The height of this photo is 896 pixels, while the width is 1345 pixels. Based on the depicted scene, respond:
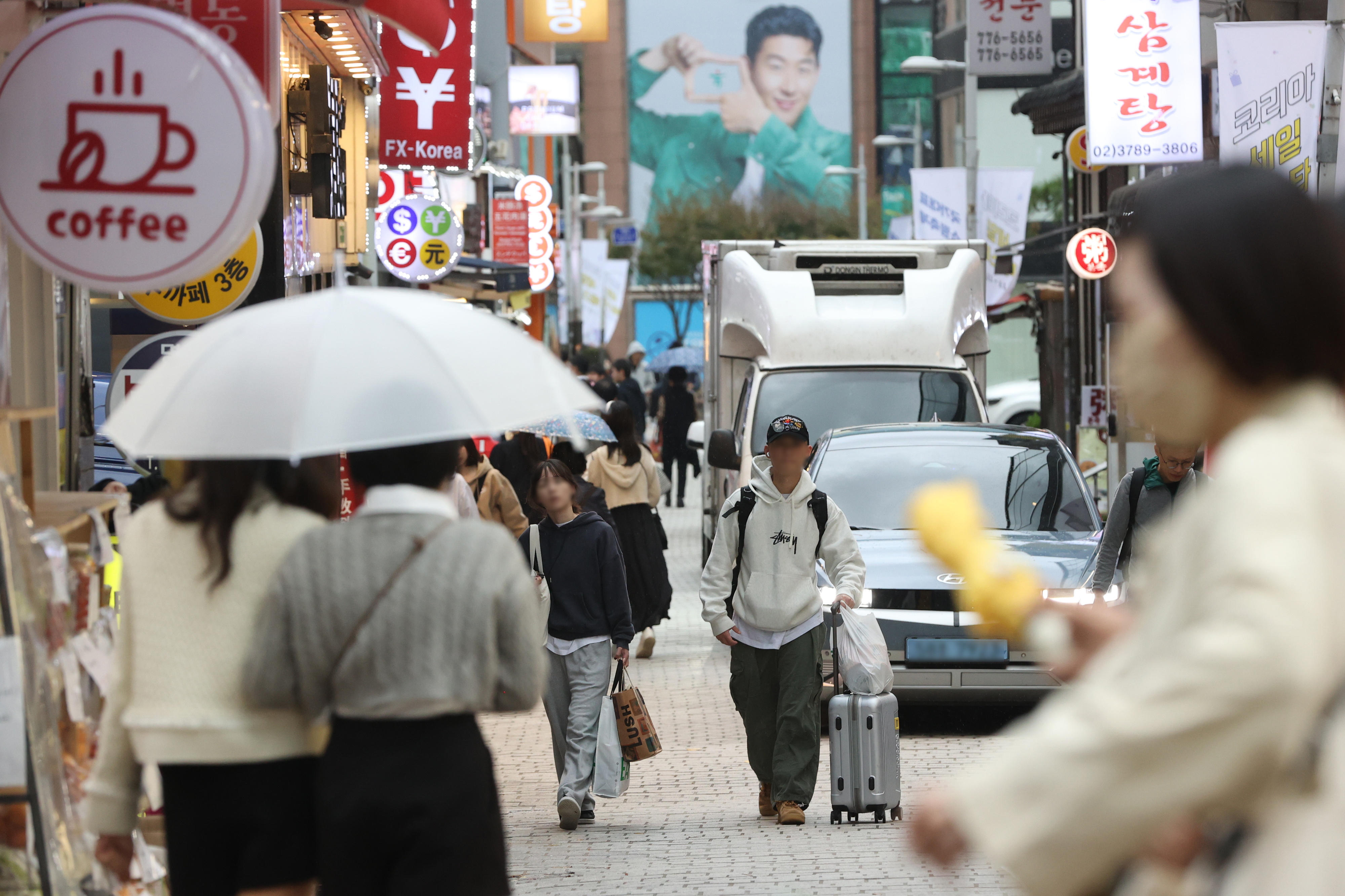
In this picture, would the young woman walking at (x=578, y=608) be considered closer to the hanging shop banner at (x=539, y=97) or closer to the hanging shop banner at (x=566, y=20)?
the hanging shop banner at (x=566, y=20)

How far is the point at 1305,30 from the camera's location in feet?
38.5

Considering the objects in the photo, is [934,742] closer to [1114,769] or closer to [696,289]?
[1114,769]

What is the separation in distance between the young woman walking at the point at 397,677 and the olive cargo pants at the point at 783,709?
4.64m

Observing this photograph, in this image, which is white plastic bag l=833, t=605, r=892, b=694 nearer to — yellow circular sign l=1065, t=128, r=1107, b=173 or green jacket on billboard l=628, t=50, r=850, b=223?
yellow circular sign l=1065, t=128, r=1107, b=173

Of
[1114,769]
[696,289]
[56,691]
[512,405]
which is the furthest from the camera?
[696,289]

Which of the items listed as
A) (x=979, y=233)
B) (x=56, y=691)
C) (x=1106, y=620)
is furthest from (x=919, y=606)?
(x=979, y=233)

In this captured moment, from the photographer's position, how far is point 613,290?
4769 centimetres

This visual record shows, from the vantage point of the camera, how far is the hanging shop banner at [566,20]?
3597 centimetres

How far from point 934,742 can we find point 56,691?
6271 millimetres

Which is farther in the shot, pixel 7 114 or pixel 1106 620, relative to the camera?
pixel 7 114

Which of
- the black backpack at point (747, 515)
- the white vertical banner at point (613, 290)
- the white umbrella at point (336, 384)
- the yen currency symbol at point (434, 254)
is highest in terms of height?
the white vertical banner at point (613, 290)

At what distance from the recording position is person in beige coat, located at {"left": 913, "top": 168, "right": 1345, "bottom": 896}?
184 cm

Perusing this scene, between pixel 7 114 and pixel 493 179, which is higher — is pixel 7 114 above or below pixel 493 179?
below

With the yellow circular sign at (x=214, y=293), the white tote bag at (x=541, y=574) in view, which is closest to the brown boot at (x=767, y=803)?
the white tote bag at (x=541, y=574)
